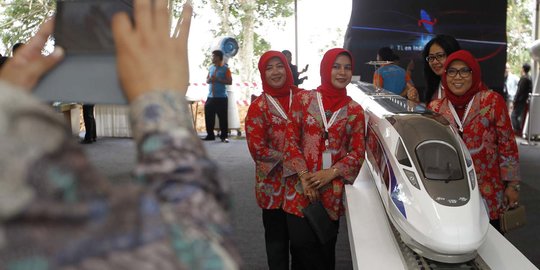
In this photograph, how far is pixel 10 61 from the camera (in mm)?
539

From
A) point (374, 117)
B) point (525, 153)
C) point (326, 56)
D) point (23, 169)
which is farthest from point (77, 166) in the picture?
point (525, 153)

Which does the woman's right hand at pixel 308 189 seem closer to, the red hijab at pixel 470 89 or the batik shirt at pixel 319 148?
the batik shirt at pixel 319 148

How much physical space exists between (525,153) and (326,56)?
693 centimetres

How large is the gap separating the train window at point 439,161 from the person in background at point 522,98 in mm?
9023

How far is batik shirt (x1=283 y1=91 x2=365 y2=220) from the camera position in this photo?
257 cm

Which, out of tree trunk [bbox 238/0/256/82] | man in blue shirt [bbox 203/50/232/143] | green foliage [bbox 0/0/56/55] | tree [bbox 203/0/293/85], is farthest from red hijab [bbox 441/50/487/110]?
tree trunk [bbox 238/0/256/82]

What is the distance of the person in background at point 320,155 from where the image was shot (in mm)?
2549

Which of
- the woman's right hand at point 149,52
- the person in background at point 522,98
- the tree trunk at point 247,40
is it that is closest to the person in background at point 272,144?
the woman's right hand at point 149,52

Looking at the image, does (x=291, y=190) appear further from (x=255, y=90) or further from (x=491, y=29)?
(x=255, y=90)

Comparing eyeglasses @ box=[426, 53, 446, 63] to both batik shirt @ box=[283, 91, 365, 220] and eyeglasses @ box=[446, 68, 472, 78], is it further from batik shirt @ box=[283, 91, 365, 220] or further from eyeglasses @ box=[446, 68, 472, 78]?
batik shirt @ box=[283, 91, 365, 220]

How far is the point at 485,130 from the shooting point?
2521 mm

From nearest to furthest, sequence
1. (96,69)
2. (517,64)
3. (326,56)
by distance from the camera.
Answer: (96,69), (326,56), (517,64)

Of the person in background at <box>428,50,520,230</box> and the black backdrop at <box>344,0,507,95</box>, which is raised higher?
the black backdrop at <box>344,0,507,95</box>

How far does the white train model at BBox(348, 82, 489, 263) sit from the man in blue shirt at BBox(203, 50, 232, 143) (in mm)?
7208
